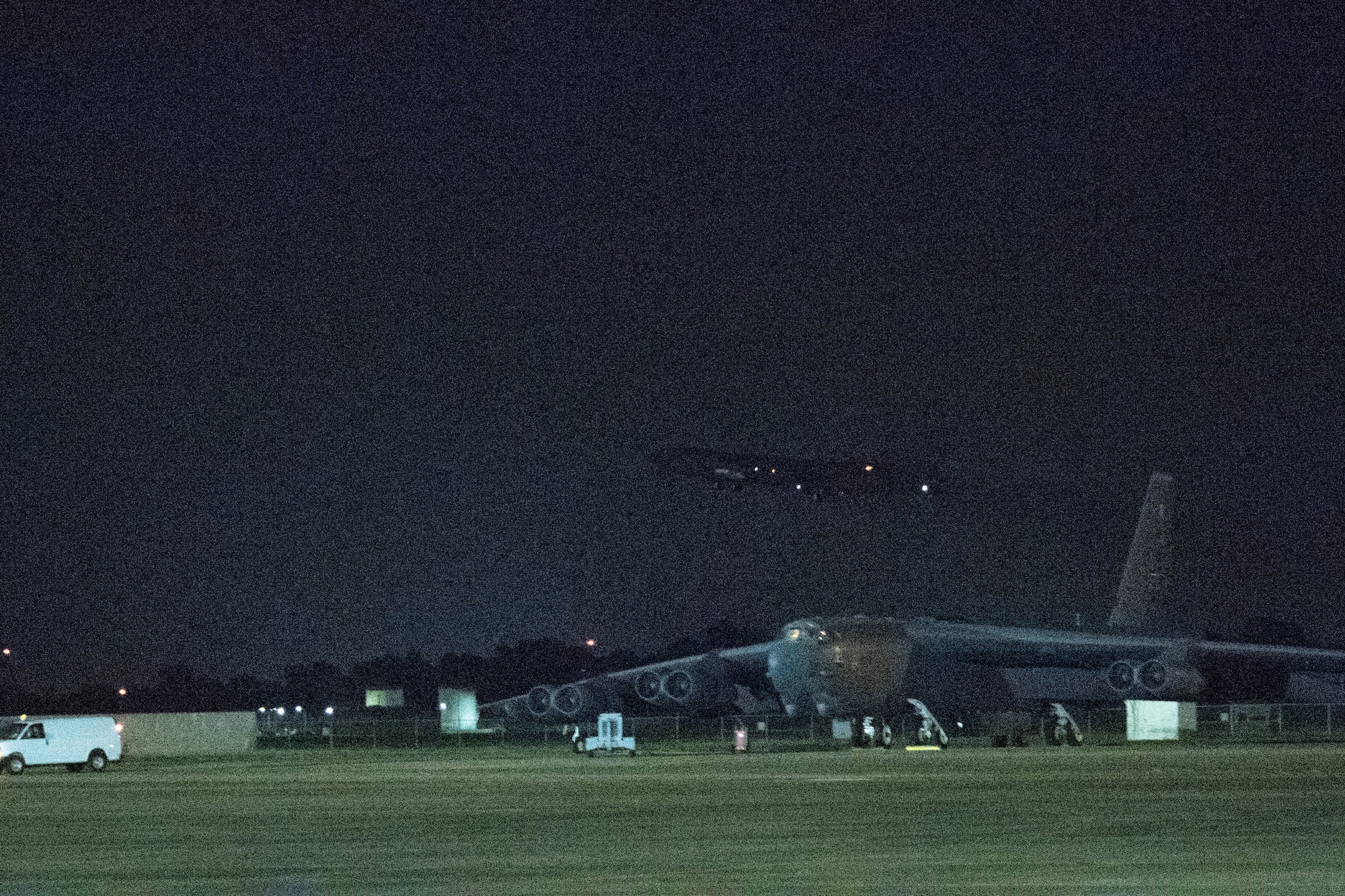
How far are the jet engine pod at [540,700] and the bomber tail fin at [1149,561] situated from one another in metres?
22.8

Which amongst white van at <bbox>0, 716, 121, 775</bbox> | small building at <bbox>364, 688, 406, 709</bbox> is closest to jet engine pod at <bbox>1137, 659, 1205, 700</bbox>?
white van at <bbox>0, 716, 121, 775</bbox>

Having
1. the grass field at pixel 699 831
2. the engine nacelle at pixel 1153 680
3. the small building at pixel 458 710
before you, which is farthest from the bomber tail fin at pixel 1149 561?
the grass field at pixel 699 831

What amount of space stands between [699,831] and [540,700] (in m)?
56.7

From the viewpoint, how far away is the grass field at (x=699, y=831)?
17516 mm

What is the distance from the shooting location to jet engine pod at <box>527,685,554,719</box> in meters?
79.4

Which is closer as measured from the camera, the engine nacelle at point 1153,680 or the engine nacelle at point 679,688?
the engine nacelle at point 1153,680

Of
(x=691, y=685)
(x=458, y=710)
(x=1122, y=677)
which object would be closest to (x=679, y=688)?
(x=691, y=685)

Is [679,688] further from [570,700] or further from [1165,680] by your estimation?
[1165,680]

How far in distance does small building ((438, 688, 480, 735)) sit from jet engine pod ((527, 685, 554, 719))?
2311 mm

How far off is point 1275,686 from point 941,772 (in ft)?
349

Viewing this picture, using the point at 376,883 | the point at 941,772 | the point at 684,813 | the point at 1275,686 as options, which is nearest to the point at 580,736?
the point at 941,772

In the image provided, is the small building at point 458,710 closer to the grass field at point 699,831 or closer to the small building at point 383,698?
the small building at point 383,698

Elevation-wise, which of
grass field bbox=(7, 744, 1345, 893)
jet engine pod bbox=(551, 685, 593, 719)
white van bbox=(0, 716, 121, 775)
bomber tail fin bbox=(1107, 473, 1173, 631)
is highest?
bomber tail fin bbox=(1107, 473, 1173, 631)

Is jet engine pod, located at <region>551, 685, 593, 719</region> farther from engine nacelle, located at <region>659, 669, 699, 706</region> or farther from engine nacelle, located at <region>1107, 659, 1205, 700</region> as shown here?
engine nacelle, located at <region>1107, 659, 1205, 700</region>
